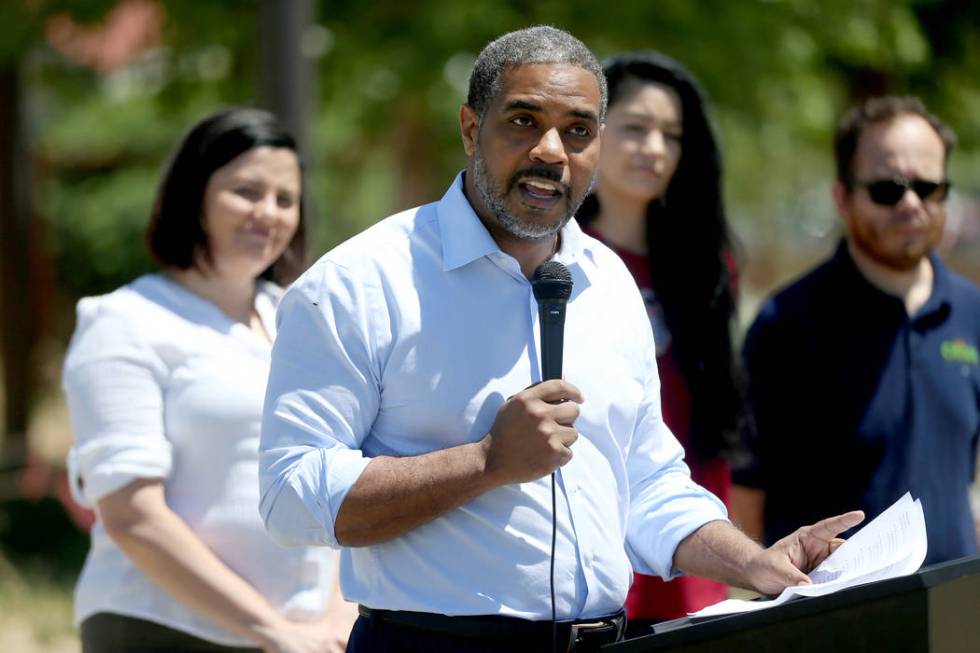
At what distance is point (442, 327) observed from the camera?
2.26 meters

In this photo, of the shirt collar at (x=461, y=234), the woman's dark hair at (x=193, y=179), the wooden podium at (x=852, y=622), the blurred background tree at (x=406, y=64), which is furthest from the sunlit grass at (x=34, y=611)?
the wooden podium at (x=852, y=622)

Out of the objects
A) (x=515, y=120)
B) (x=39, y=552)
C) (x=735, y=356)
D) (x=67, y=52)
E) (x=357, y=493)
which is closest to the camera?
(x=357, y=493)

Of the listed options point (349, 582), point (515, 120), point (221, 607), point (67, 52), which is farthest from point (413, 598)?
point (67, 52)

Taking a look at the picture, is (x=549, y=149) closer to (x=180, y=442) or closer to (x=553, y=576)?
(x=553, y=576)

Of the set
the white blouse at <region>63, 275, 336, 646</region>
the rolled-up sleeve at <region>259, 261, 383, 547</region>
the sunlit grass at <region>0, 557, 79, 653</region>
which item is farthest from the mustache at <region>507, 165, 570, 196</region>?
the sunlit grass at <region>0, 557, 79, 653</region>

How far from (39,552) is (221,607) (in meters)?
6.29

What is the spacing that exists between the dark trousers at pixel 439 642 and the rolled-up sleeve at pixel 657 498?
31cm

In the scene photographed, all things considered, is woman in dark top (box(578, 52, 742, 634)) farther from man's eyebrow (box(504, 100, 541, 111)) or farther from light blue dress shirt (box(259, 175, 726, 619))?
man's eyebrow (box(504, 100, 541, 111))

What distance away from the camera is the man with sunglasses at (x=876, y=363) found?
371 centimetres

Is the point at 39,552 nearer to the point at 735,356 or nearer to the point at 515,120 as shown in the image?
the point at 735,356

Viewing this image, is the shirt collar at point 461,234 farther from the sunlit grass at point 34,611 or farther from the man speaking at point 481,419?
→ the sunlit grass at point 34,611

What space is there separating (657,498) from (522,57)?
88 centimetres

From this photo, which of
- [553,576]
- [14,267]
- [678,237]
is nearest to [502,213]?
[553,576]

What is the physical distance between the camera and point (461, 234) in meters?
2.34
